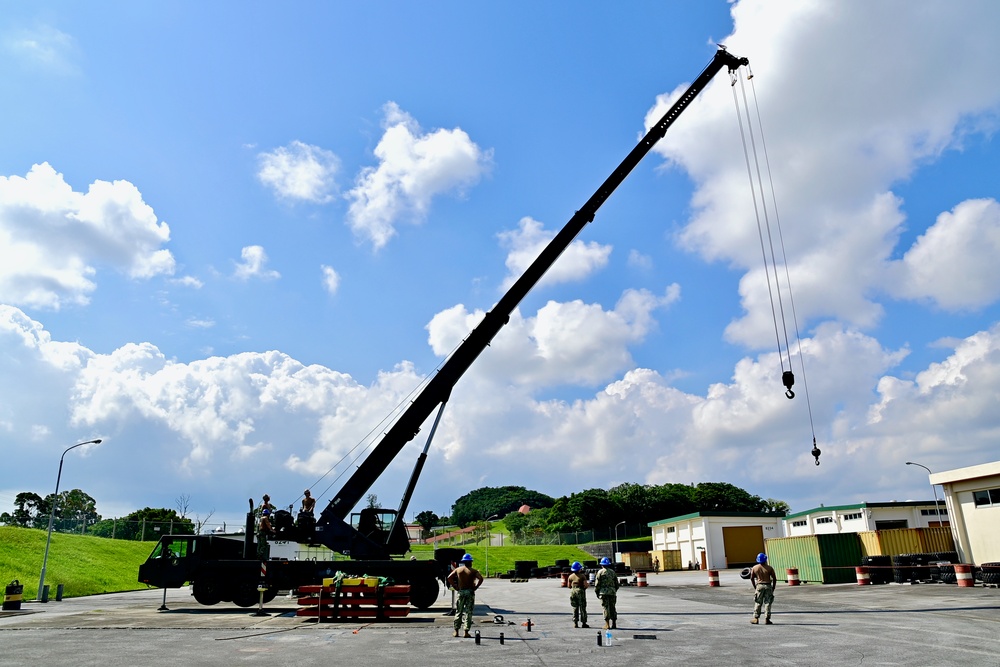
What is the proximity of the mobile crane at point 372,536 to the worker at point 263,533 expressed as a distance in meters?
0.27

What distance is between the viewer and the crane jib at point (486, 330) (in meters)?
22.2

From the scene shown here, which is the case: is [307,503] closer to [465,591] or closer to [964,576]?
[465,591]

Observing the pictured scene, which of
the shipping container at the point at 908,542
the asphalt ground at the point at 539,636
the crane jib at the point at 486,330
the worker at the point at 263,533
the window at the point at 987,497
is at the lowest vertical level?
the asphalt ground at the point at 539,636

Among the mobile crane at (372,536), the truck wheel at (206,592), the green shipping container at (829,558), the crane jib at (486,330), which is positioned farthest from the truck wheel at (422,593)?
the green shipping container at (829,558)

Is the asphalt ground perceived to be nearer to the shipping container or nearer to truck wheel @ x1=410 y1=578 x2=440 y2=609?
truck wheel @ x1=410 y1=578 x2=440 y2=609

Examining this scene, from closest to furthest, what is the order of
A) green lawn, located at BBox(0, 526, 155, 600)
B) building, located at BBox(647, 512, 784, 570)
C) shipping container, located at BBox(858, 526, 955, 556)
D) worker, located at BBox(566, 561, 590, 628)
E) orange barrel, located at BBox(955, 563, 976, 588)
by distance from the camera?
worker, located at BBox(566, 561, 590, 628), orange barrel, located at BBox(955, 563, 976, 588), shipping container, located at BBox(858, 526, 955, 556), green lawn, located at BBox(0, 526, 155, 600), building, located at BBox(647, 512, 784, 570)

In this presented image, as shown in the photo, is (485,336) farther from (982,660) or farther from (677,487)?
(677,487)

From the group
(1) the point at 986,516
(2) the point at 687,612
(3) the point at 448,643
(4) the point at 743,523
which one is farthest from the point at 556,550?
(3) the point at 448,643

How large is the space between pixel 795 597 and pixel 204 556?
21.0 metres

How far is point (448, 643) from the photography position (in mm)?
13984

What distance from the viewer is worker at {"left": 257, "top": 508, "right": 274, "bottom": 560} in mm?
21719

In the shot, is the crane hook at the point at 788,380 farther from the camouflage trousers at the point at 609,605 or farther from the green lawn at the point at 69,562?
the green lawn at the point at 69,562

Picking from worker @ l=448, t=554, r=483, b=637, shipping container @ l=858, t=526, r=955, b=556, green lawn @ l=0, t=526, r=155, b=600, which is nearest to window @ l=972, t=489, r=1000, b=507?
shipping container @ l=858, t=526, r=955, b=556

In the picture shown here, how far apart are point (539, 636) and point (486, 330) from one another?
10.9 m
